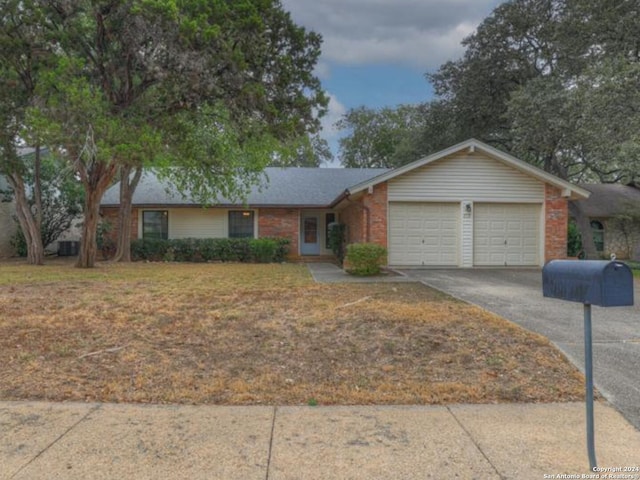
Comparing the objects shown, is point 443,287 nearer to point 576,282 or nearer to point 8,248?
point 576,282

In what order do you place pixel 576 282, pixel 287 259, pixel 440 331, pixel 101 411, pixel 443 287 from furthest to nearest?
1. pixel 287 259
2. pixel 443 287
3. pixel 440 331
4. pixel 101 411
5. pixel 576 282

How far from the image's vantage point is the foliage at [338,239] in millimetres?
17516

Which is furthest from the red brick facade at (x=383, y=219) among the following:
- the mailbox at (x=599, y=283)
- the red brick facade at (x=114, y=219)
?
the mailbox at (x=599, y=283)

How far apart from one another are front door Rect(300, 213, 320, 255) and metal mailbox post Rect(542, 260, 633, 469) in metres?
17.7

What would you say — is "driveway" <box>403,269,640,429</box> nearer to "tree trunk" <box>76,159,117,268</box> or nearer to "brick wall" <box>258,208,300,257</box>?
"brick wall" <box>258,208,300,257</box>

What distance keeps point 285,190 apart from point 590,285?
18201 millimetres

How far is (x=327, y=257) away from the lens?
64.9ft

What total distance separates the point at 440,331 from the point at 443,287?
4417mm

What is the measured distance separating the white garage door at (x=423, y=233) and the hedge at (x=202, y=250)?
18.8 ft

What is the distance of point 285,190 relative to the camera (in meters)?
20.3

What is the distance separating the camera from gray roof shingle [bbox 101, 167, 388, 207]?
1898cm

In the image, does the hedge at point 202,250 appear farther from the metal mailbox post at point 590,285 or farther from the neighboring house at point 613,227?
the metal mailbox post at point 590,285

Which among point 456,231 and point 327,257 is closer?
point 456,231

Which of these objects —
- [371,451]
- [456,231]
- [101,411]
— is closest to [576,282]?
[371,451]
